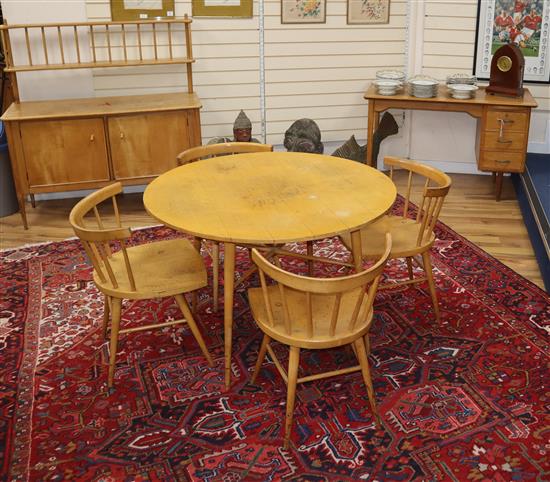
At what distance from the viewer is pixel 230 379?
3.15m

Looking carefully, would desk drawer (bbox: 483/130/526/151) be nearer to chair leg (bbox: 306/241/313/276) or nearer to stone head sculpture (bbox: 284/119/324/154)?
stone head sculpture (bbox: 284/119/324/154)

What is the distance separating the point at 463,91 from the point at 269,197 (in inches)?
109

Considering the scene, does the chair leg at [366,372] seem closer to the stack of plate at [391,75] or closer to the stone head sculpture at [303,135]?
the stone head sculpture at [303,135]

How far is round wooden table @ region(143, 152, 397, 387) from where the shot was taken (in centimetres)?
285

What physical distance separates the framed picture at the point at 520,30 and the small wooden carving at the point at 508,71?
0.29m

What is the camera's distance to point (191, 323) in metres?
3.13

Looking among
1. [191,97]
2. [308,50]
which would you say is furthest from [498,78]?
[191,97]

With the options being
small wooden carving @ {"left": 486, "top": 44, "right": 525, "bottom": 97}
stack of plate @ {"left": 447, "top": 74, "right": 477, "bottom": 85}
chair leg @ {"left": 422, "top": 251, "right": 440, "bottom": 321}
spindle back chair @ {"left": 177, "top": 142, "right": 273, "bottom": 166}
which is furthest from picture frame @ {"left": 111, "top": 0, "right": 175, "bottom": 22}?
chair leg @ {"left": 422, "top": 251, "right": 440, "bottom": 321}

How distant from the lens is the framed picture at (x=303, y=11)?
555cm

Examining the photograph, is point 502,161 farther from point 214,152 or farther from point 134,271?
point 134,271

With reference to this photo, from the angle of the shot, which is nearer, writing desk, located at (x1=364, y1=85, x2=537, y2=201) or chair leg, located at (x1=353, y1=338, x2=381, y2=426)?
chair leg, located at (x1=353, y1=338, x2=381, y2=426)

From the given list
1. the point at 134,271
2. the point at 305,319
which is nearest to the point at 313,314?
the point at 305,319

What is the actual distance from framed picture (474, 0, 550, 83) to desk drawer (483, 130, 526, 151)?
736mm

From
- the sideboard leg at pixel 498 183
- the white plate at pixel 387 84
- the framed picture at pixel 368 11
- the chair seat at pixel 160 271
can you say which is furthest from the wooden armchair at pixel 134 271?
the framed picture at pixel 368 11
